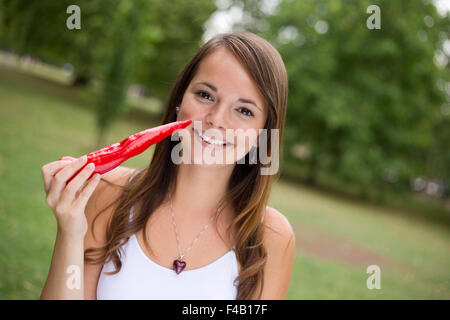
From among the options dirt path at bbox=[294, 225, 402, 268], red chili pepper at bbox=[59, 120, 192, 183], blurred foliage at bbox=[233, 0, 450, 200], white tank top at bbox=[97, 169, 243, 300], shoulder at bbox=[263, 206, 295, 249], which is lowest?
dirt path at bbox=[294, 225, 402, 268]

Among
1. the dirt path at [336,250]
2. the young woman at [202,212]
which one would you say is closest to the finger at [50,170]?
the young woman at [202,212]

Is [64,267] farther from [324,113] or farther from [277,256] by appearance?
[324,113]

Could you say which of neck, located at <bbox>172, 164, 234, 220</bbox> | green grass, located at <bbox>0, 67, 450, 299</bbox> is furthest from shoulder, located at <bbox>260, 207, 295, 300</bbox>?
green grass, located at <bbox>0, 67, 450, 299</bbox>

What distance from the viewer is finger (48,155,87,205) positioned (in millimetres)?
1719

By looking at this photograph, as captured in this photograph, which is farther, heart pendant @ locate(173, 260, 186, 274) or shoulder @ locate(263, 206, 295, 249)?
shoulder @ locate(263, 206, 295, 249)

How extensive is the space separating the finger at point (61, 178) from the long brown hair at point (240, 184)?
1.82 feet

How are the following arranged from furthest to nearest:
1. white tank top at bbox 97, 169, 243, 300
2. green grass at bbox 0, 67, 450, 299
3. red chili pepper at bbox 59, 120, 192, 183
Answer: green grass at bbox 0, 67, 450, 299 < white tank top at bbox 97, 169, 243, 300 < red chili pepper at bbox 59, 120, 192, 183

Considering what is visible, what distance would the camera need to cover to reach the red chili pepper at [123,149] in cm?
190

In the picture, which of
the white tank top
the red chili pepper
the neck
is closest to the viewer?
the red chili pepper

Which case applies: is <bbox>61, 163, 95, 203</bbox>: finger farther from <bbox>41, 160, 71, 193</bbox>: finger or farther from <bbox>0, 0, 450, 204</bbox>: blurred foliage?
<bbox>0, 0, 450, 204</bbox>: blurred foliage

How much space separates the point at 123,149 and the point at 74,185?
393 mm
